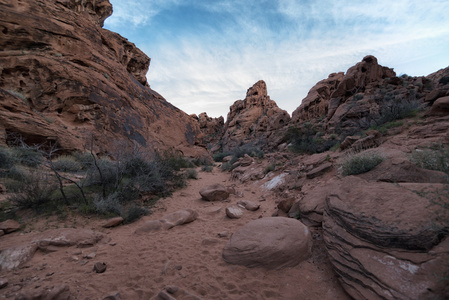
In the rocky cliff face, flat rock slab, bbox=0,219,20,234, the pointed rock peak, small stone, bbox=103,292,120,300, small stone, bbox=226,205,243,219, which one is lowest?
small stone, bbox=103,292,120,300

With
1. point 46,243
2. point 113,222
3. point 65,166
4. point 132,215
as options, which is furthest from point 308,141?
point 65,166

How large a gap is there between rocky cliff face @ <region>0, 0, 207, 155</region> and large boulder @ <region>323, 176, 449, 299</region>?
1074 centimetres

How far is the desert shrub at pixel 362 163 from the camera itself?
4.11 metres

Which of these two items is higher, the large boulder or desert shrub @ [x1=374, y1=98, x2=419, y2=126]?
desert shrub @ [x1=374, y1=98, x2=419, y2=126]

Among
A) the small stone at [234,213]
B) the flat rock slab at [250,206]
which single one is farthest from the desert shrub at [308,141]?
the small stone at [234,213]

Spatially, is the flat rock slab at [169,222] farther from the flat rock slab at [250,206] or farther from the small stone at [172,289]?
the small stone at [172,289]

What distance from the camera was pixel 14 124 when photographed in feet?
24.7

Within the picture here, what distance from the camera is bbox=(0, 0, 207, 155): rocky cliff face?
8.48 metres

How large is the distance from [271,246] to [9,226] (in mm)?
5186

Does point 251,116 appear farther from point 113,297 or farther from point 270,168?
point 113,297

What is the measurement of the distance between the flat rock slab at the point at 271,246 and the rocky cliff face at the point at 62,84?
9.54 metres

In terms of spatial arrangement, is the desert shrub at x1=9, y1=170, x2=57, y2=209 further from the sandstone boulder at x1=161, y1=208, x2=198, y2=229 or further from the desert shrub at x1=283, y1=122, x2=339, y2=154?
the desert shrub at x1=283, y1=122, x2=339, y2=154

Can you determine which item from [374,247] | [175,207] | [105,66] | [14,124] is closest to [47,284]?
[175,207]

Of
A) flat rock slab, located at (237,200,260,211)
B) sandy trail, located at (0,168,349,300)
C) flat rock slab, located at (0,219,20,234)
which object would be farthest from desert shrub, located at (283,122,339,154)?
flat rock slab, located at (0,219,20,234)
